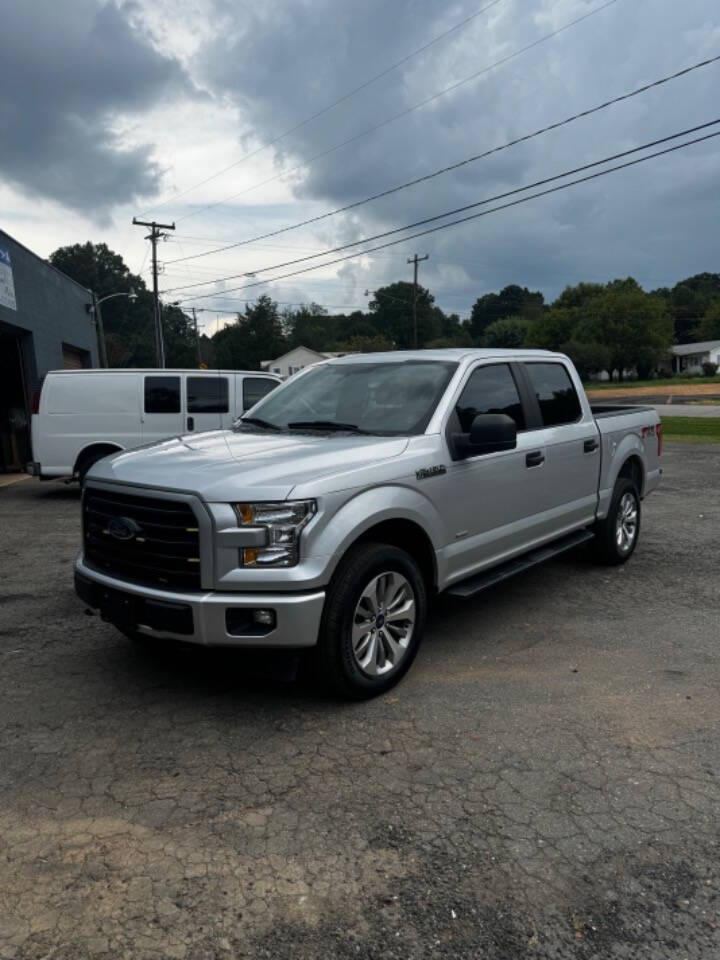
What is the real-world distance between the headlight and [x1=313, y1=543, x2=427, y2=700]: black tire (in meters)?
0.30

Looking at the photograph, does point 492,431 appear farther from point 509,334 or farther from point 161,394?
point 509,334

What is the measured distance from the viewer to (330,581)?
137 inches

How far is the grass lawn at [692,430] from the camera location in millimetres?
19398

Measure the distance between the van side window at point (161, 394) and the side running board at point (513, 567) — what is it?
6969 millimetres

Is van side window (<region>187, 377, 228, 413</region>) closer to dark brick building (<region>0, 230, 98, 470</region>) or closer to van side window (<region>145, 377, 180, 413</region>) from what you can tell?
van side window (<region>145, 377, 180, 413</region>)

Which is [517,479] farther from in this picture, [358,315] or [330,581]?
[358,315]

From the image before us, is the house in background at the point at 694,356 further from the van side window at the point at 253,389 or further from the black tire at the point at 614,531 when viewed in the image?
the black tire at the point at 614,531

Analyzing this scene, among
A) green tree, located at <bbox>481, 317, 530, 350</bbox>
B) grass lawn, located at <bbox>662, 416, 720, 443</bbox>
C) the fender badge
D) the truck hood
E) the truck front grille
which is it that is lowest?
grass lawn, located at <bbox>662, 416, 720, 443</bbox>

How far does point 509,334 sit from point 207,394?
9556 centimetres

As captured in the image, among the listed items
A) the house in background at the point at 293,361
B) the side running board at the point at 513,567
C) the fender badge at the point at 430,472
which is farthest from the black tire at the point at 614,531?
the house in background at the point at 293,361

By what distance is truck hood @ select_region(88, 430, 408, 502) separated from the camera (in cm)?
338

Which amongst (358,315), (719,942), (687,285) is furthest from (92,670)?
(687,285)

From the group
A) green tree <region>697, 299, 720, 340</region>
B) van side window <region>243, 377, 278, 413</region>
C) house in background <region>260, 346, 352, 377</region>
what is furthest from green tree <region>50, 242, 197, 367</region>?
van side window <region>243, 377, 278, 413</region>

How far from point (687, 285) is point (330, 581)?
154m
